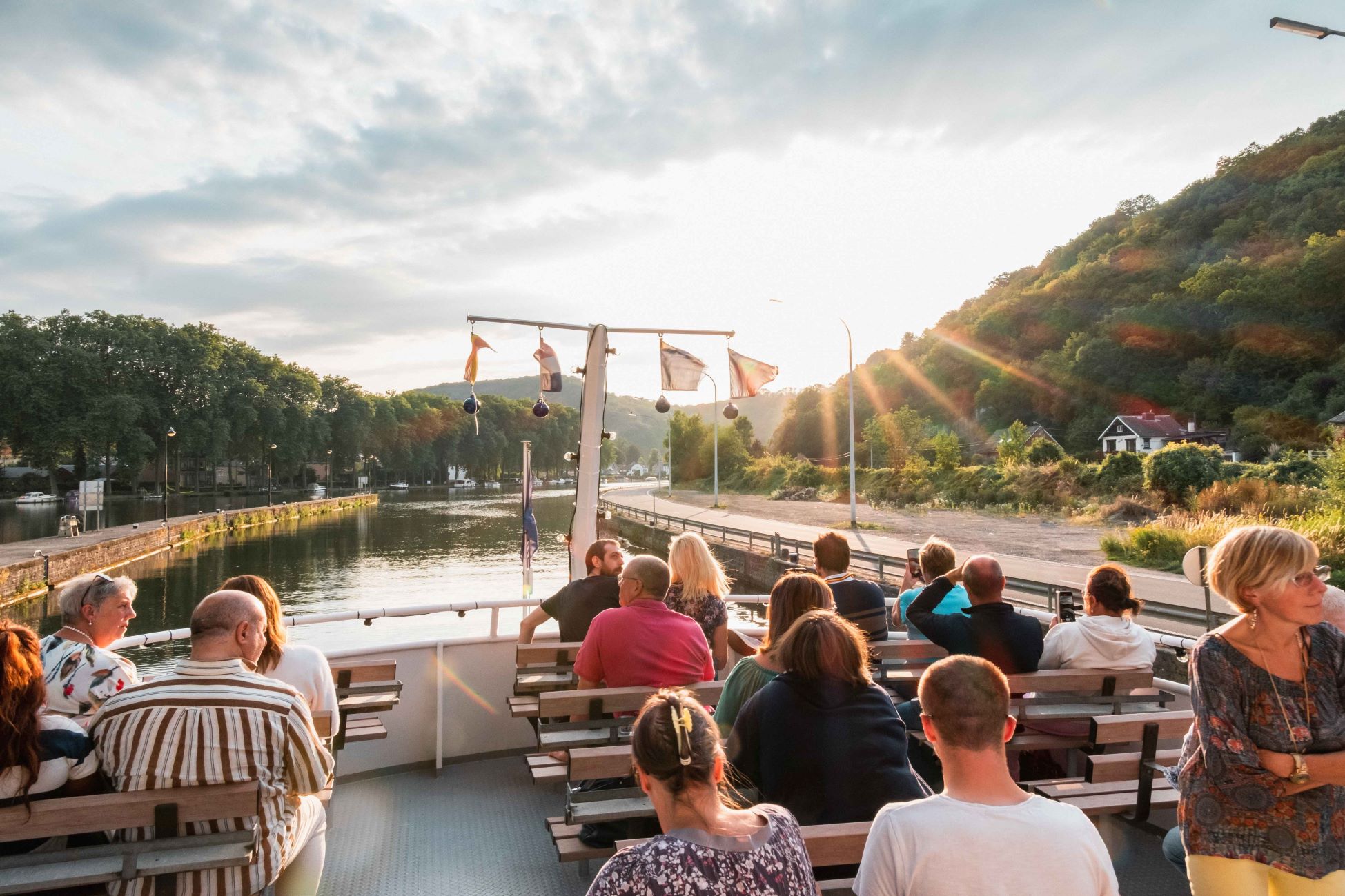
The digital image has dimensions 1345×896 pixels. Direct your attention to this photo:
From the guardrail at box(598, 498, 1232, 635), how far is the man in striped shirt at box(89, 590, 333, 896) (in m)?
3.90

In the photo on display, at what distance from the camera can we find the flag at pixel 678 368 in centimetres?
891

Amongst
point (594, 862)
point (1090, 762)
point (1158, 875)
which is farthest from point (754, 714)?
point (1158, 875)

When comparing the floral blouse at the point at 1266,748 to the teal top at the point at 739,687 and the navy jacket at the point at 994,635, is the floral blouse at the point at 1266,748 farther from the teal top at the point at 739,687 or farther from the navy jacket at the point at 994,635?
the navy jacket at the point at 994,635

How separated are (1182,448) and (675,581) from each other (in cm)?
3014

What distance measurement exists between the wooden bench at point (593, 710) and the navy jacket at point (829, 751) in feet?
3.72

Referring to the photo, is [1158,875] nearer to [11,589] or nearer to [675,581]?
[675,581]

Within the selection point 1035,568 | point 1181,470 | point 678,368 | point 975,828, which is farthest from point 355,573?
point 975,828

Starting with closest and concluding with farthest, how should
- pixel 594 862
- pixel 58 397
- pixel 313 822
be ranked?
pixel 313 822 < pixel 594 862 < pixel 58 397

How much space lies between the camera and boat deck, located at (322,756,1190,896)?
363 centimetres

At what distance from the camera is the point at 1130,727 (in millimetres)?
3230

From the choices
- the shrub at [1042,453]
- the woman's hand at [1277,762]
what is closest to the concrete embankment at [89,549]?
the woman's hand at [1277,762]

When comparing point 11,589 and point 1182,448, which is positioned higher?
point 1182,448

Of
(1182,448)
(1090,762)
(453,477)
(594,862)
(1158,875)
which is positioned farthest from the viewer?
(453,477)

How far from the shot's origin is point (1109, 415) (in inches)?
3007
